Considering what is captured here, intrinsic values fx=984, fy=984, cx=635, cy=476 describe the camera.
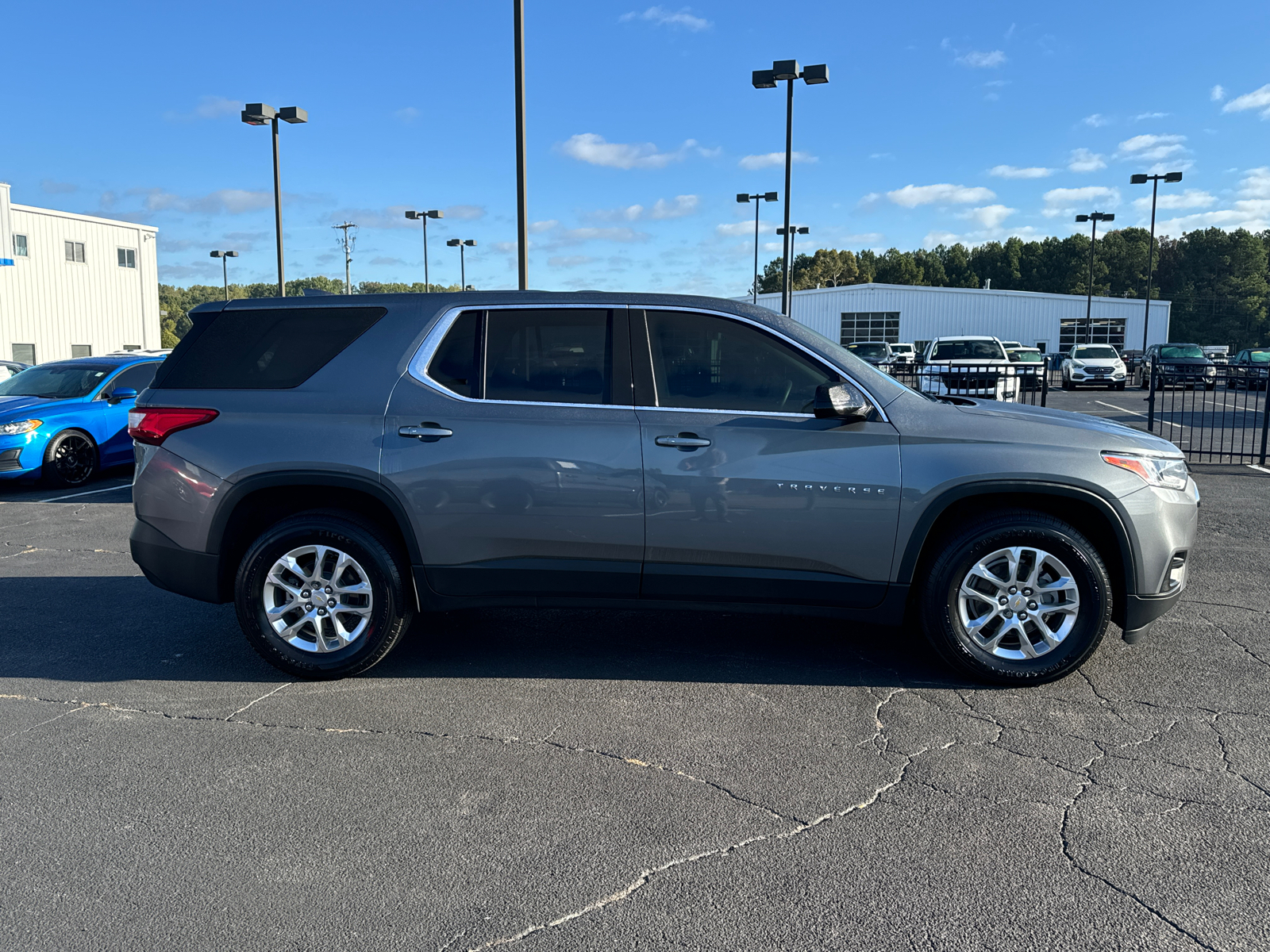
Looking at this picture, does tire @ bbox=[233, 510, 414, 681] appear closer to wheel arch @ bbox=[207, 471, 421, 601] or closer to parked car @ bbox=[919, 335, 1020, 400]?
wheel arch @ bbox=[207, 471, 421, 601]

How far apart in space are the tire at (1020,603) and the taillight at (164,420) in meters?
3.55

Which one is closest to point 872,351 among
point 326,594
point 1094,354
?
point 1094,354

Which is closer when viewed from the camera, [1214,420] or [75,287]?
[1214,420]

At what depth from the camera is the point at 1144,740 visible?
3.98 m

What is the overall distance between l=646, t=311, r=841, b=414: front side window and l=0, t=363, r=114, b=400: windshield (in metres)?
10.6

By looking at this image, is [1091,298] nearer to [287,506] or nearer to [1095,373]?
[1095,373]

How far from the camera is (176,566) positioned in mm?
4840

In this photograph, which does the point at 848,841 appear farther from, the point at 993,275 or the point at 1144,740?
the point at 993,275

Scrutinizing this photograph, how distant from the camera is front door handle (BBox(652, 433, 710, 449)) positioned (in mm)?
4465

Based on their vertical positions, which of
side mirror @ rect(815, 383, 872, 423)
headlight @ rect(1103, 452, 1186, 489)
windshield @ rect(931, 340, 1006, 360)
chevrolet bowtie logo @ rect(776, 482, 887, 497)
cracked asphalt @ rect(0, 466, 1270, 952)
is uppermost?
windshield @ rect(931, 340, 1006, 360)

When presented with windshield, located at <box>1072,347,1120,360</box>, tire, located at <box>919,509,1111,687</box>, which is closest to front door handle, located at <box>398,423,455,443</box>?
tire, located at <box>919,509,1111,687</box>

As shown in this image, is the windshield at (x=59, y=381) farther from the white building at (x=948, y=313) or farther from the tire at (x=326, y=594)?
the white building at (x=948, y=313)

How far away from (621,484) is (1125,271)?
5170 inches

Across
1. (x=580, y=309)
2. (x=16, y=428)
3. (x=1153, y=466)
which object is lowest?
(x=16, y=428)
